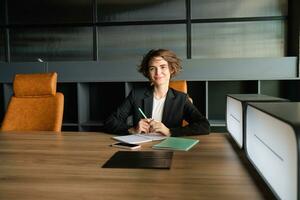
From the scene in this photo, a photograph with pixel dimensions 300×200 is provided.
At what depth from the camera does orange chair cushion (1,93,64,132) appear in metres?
2.22

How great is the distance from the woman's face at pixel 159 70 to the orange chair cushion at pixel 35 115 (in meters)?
0.75

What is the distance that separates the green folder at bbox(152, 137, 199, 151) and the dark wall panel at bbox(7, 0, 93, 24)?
284 cm

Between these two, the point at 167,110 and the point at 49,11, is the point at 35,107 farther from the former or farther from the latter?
the point at 49,11

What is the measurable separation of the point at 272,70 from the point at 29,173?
111 inches

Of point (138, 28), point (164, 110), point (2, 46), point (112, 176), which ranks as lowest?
point (112, 176)

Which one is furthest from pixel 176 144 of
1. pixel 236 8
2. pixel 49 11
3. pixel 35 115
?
pixel 49 11

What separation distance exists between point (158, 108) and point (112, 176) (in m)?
1.13

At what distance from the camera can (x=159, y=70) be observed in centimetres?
198

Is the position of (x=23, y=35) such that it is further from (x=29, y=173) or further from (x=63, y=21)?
(x=29, y=173)

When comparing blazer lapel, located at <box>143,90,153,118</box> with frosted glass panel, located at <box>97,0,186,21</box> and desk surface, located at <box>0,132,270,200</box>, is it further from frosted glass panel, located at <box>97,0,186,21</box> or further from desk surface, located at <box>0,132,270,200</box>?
frosted glass panel, located at <box>97,0,186,21</box>

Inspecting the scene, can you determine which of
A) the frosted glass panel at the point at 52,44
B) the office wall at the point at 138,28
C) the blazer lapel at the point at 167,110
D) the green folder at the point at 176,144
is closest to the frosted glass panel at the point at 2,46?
the office wall at the point at 138,28

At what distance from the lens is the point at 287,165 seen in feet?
2.28

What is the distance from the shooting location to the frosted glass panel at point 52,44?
12.9 feet

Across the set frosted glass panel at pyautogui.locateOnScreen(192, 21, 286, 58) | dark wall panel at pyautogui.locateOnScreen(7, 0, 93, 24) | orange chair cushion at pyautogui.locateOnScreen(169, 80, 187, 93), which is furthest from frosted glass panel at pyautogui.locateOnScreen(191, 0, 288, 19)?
orange chair cushion at pyautogui.locateOnScreen(169, 80, 187, 93)
